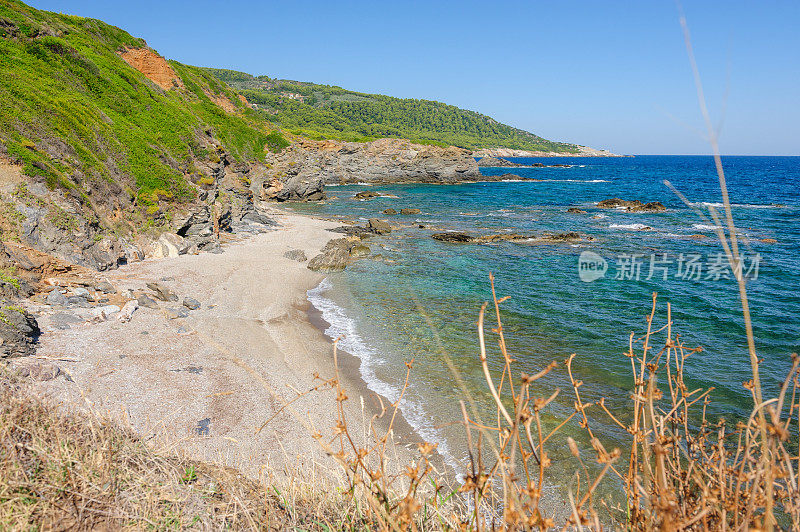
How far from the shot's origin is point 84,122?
56.5ft

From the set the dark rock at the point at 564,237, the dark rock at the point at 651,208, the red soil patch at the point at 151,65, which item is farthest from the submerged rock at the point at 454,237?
the red soil patch at the point at 151,65

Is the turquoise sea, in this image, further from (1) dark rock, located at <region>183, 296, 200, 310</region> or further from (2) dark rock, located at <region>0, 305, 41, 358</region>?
(2) dark rock, located at <region>0, 305, 41, 358</region>

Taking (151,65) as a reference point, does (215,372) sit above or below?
below

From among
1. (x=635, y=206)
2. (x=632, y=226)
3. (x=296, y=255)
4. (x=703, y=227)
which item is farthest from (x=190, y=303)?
(x=635, y=206)

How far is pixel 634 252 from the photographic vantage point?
2469 cm

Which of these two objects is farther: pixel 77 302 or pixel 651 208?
pixel 651 208

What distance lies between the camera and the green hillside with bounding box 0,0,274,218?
1402cm

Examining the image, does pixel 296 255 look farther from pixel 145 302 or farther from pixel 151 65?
pixel 151 65

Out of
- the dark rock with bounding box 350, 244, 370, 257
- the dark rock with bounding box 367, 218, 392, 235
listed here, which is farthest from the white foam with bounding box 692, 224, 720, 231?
the dark rock with bounding box 350, 244, 370, 257

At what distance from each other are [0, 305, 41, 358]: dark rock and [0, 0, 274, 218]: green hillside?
6.95 m

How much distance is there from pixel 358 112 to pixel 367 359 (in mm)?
144057

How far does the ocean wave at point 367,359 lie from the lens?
7898 mm

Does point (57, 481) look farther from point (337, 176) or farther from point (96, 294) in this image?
point (337, 176)

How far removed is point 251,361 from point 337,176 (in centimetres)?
7055
